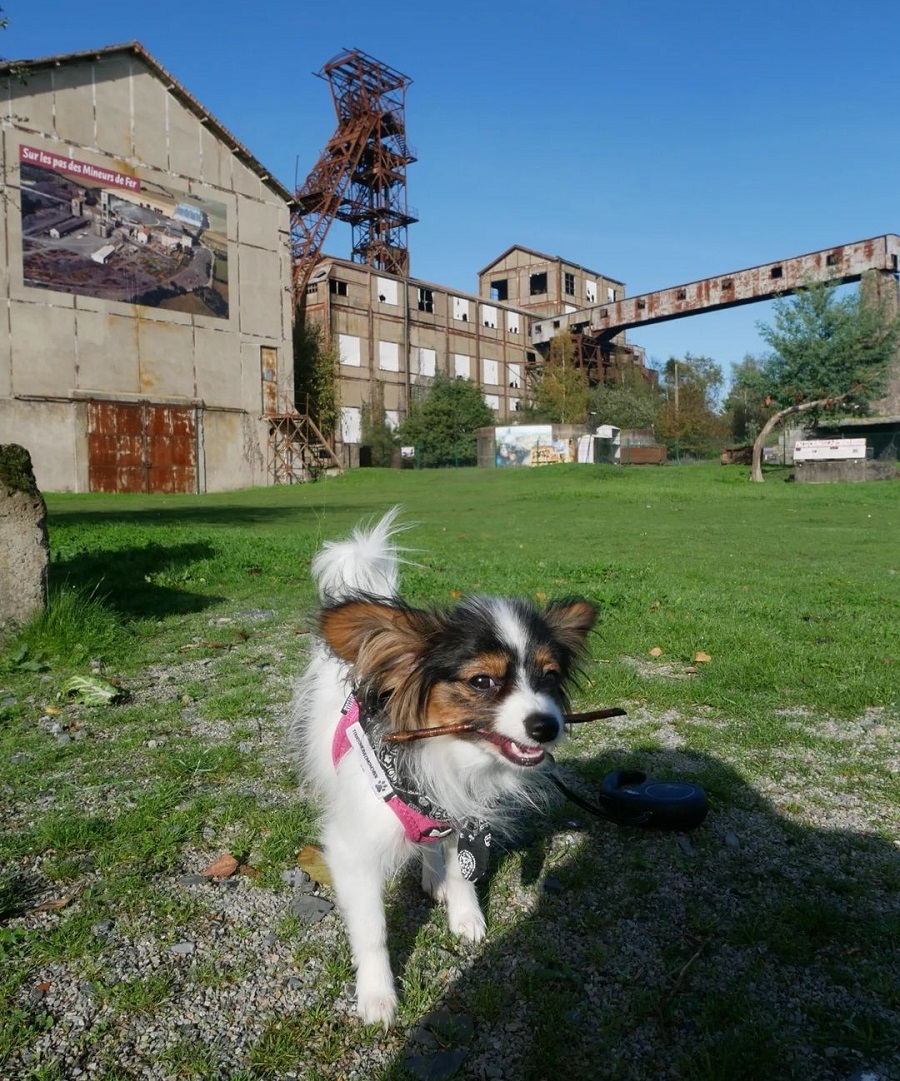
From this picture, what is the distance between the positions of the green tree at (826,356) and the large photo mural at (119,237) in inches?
1020

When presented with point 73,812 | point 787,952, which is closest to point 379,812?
point 787,952

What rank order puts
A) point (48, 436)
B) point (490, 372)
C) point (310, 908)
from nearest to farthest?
point (310, 908), point (48, 436), point (490, 372)

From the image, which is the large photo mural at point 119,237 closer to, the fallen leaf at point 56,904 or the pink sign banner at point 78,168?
the pink sign banner at point 78,168

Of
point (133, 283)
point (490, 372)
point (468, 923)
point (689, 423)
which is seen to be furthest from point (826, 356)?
point (468, 923)

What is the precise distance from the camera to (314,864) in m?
3.40

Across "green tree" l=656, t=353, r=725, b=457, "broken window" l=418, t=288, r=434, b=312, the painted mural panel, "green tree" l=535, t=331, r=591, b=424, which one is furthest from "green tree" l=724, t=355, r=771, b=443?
"broken window" l=418, t=288, r=434, b=312

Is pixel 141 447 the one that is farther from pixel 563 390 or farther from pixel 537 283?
pixel 537 283

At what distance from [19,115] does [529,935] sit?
1397 inches

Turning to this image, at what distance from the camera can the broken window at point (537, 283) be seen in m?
71.9

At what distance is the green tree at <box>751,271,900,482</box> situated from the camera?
3519 cm

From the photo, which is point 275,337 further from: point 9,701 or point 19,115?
point 9,701

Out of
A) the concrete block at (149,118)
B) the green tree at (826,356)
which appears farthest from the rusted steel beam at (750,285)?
the concrete block at (149,118)

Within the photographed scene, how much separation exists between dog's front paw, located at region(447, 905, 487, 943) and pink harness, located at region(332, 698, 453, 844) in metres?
0.32

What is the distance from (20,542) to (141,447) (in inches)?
1124
